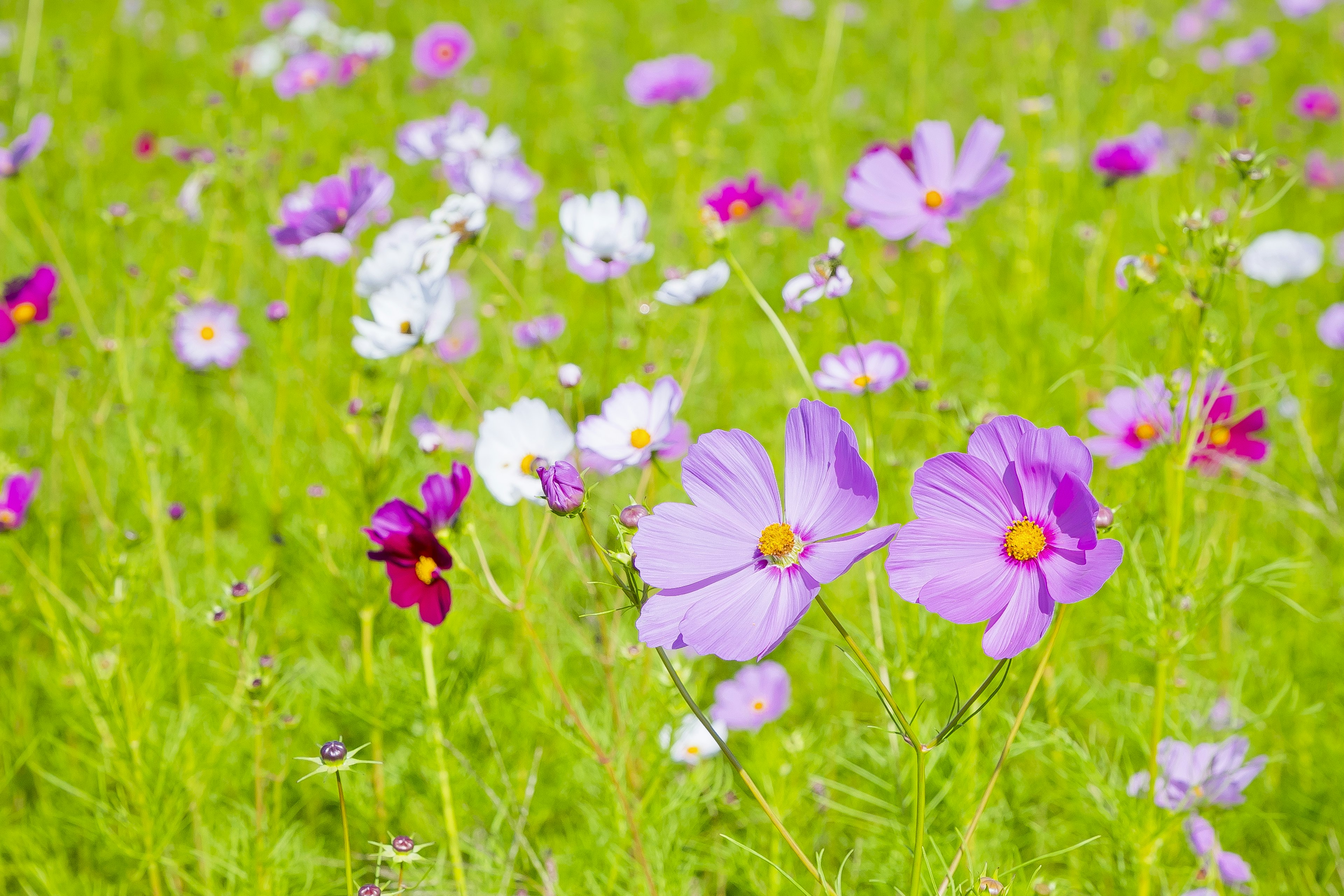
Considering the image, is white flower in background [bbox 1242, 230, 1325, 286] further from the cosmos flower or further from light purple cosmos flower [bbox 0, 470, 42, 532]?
light purple cosmos flower [bbox 0, 470, 42, 532]

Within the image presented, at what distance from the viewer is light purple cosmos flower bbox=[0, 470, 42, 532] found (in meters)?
1.11

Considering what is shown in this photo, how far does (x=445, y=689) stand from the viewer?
3.29 feet

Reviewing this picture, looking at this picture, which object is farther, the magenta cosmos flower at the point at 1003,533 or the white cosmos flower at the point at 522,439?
the white cosmos flower at the point at 522,439

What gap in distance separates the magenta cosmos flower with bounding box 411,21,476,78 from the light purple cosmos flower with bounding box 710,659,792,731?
1929 millimetres

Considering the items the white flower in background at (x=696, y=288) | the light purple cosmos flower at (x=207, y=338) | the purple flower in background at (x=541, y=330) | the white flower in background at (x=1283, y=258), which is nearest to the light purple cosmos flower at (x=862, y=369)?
the white flower in background at (x=696, y=288)

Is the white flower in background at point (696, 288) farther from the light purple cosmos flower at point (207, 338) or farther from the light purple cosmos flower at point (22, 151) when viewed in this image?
the light purple cosmos flower at point (22, 151)

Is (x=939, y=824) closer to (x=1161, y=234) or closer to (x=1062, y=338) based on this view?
(x=1161, y=234)

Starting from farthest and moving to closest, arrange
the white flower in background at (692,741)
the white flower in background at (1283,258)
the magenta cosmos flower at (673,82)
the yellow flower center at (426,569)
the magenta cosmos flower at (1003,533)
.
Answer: the magenta cosmos flower at (673,82) → the white flower in background at (1283,258) → the white flower in background at (692,741) → the yellow flower center at (426,569) → the magenta cosmos flower at (1003,533)

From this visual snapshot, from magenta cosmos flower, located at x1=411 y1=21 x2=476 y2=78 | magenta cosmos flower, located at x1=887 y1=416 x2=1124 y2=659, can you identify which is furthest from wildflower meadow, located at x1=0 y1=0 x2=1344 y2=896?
magenta cosmos flower, located at x1=411 y1=21 x2=476 y2=78

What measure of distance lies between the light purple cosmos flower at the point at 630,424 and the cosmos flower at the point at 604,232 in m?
0.16

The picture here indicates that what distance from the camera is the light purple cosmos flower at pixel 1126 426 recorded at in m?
1.00

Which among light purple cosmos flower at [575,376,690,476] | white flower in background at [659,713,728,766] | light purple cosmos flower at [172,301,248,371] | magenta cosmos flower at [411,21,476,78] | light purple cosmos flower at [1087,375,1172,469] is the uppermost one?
light purple cosmos flower at [575,376,690,476]

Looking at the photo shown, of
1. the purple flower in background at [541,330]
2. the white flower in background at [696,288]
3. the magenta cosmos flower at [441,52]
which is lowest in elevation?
the purple flower in background at [541,330]

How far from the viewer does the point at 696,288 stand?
89 cm
